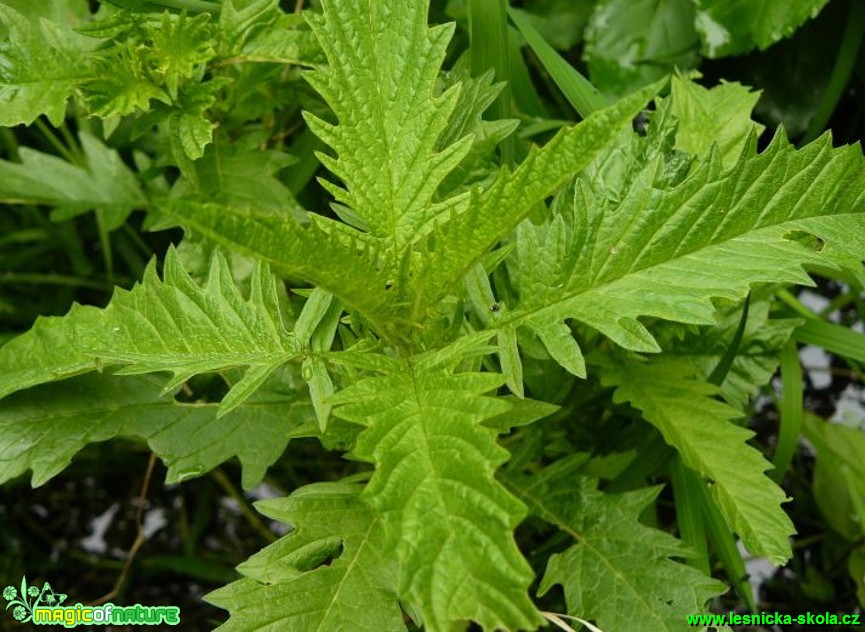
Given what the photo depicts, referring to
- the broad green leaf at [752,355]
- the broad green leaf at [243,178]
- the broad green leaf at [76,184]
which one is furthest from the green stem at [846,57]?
the broad green leaf at [76,184]

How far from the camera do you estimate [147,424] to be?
111 centimetres

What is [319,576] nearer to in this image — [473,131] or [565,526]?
[565,526]

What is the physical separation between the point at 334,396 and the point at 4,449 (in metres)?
0.49

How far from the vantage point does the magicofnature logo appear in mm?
1291

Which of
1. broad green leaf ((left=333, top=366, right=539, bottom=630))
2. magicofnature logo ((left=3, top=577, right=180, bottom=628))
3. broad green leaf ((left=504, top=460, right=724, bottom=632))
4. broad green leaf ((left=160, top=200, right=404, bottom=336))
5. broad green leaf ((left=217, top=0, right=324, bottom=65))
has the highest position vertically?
broad green leaf ((left=217, top=0, right=324, bottom=65))

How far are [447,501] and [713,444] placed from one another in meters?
0.47

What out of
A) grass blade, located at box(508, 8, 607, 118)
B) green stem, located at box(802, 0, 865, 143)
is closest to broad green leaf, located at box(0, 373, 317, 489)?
grass blade, located at box(508, 8, 607, 118)

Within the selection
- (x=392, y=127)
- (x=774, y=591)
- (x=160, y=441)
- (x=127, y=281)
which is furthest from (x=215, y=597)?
(x=774, y=591)

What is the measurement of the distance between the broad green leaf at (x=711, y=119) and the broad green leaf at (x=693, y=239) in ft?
0.84

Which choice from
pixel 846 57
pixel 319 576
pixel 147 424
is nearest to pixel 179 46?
pixel 147 424

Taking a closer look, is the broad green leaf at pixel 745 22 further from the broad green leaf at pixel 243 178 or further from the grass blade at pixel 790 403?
the broad green leaf at pixel 243 178

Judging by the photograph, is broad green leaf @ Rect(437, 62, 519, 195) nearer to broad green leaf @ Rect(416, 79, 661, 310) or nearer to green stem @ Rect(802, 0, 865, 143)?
broad green leaf @ Rect(416, 79, 661, 310)

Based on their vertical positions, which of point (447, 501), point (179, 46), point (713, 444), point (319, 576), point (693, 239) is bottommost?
point (319, 576)

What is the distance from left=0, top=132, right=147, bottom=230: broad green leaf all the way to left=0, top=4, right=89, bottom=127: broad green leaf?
0.33 meters
